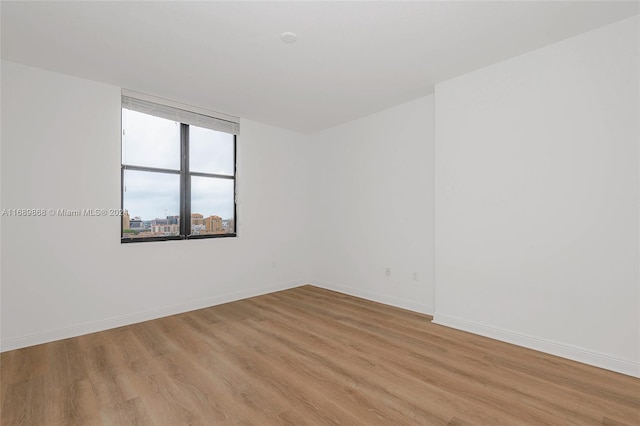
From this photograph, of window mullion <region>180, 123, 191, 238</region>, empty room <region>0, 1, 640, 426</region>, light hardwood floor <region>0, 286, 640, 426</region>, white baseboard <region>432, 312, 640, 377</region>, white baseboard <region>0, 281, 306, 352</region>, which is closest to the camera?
light hardwood floor <region>0, 286, 640, 426</region>

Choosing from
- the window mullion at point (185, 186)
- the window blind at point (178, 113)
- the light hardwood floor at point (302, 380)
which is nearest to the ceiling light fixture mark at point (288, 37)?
the window blind at point (178, 113)

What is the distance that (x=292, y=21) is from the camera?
7.67 feet

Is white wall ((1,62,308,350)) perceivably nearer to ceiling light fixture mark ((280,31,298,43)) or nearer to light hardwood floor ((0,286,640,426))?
light hardwood floor ((0,286,640,426))

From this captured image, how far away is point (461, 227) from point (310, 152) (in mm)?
3218

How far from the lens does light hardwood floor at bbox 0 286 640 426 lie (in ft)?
6.19

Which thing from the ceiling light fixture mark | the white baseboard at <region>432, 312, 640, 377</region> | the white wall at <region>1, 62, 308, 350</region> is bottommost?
the white baseboard at <region>432, 312, 640, 377</region>

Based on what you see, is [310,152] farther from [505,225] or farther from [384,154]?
[505,225]

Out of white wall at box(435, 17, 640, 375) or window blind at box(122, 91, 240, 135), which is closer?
white wall at box(435, 17, 640, 375)

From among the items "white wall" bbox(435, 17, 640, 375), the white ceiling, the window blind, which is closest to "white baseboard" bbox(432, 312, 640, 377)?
"white wall" bbox(435, 17, 640, 375)

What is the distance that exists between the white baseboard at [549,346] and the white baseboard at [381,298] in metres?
0.41

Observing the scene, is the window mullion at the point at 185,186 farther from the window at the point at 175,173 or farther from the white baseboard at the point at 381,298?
the white baseboard at the point at 381,298

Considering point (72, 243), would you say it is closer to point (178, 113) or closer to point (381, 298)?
point (178, 113)

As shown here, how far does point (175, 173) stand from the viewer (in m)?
3.99

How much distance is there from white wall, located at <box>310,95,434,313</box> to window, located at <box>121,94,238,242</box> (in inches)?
64.5
